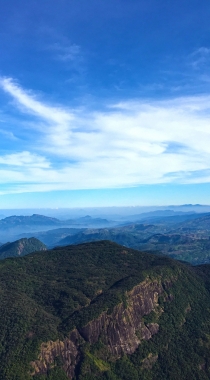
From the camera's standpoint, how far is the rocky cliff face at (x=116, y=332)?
85.4 metres

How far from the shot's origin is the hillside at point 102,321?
8525cm

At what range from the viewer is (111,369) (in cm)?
9050

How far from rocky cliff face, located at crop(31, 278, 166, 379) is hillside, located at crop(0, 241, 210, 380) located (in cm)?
24

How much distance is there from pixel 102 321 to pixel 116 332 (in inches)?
230

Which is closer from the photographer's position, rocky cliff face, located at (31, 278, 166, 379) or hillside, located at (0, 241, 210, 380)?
hillside, located at (0, 241, 210, 380)

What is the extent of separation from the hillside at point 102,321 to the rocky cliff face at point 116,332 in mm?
239

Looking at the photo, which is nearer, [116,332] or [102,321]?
[102,321]

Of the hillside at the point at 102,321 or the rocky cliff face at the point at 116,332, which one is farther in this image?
the rocky cliff face at the point at 116,332

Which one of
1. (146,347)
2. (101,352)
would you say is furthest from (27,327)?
(146,347)

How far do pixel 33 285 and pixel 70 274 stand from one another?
15620mm

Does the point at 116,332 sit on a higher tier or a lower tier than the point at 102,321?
lower

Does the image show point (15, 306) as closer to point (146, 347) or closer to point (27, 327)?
point (27, 327)

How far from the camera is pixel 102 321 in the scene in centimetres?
9731

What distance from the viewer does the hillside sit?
85250 mm
